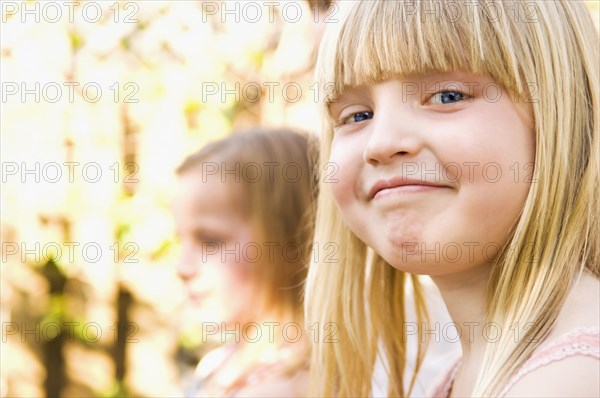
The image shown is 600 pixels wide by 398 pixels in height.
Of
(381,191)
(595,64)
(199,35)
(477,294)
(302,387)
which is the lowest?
(302,387)

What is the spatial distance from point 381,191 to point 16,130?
182cm

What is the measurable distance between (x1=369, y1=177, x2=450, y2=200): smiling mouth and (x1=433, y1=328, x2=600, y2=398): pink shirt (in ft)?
0.64

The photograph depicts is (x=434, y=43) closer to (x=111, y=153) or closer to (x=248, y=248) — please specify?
(x=248, y=248)

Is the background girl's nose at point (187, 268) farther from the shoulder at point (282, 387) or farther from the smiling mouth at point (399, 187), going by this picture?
the smiling mouth at point (399, 187)

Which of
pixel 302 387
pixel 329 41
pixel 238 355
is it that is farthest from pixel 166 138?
pixel 329 41

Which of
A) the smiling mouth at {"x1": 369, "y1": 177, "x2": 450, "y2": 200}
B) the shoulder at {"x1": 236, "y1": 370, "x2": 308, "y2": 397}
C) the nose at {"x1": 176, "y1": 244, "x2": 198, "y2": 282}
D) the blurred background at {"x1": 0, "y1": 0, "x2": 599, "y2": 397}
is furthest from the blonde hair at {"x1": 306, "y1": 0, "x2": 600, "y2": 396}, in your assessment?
the blurred background at {"x1": 0, "y1": 0, "x2": 599, "y2": 397}

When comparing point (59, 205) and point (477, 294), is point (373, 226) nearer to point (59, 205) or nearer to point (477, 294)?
point (477, 294)

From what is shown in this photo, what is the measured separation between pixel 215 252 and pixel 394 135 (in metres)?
0.70

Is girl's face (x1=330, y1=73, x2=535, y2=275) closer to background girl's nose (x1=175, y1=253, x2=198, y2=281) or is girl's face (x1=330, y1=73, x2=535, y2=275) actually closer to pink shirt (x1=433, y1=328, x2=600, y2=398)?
pink shirt (x1=433, y1=328, x2=600, y2=398)

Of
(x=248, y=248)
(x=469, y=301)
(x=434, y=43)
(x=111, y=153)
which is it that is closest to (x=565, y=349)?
(x=469, y=301)

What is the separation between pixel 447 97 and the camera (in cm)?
99

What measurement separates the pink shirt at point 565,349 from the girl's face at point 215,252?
2.46 ft

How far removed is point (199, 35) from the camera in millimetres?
2596

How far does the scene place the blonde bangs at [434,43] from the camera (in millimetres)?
975
